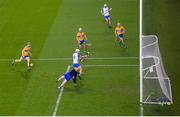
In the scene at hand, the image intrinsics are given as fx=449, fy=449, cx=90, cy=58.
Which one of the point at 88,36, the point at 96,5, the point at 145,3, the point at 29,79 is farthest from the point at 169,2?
the point at 29,79

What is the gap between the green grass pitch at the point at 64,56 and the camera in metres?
22.7

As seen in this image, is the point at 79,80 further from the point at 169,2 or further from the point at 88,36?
the point at 169,2

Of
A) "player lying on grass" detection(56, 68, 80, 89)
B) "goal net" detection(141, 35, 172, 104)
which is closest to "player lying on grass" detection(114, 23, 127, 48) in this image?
"player lying on grass" detection(56, 68, 80, 89)

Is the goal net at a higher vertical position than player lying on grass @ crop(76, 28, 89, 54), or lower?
lower

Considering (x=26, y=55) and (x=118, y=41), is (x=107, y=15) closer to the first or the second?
(x=118, y=41)

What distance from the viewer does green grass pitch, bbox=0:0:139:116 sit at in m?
22.7

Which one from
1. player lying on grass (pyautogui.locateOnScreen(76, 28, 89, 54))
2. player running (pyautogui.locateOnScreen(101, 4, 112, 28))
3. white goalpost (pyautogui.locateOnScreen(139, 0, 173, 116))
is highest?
player running (pyautogui.locateOnScreen(101, 4, 112, 28))

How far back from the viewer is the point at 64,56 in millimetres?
28203

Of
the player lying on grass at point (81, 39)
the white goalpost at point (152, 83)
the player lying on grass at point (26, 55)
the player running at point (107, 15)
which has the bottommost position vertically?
the white goalpost at point (152, 83)

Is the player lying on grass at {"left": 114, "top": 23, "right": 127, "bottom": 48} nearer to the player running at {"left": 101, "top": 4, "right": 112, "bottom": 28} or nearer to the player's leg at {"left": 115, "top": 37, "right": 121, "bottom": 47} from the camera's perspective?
the player's leg at {"left": 115, "top": 37, "right": 121, "bottom": 47}

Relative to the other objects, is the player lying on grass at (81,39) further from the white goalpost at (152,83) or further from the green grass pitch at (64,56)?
the white goalpost at (152,83)

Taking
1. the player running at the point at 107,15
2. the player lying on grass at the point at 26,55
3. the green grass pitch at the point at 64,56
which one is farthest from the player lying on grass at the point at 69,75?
the player running at the point at 107,15

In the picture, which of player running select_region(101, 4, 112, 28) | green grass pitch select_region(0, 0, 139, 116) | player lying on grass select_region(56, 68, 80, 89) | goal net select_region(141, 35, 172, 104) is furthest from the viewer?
player running select_region(101, 4, 112, 28)

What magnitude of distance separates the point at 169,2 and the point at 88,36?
9.09 metres
